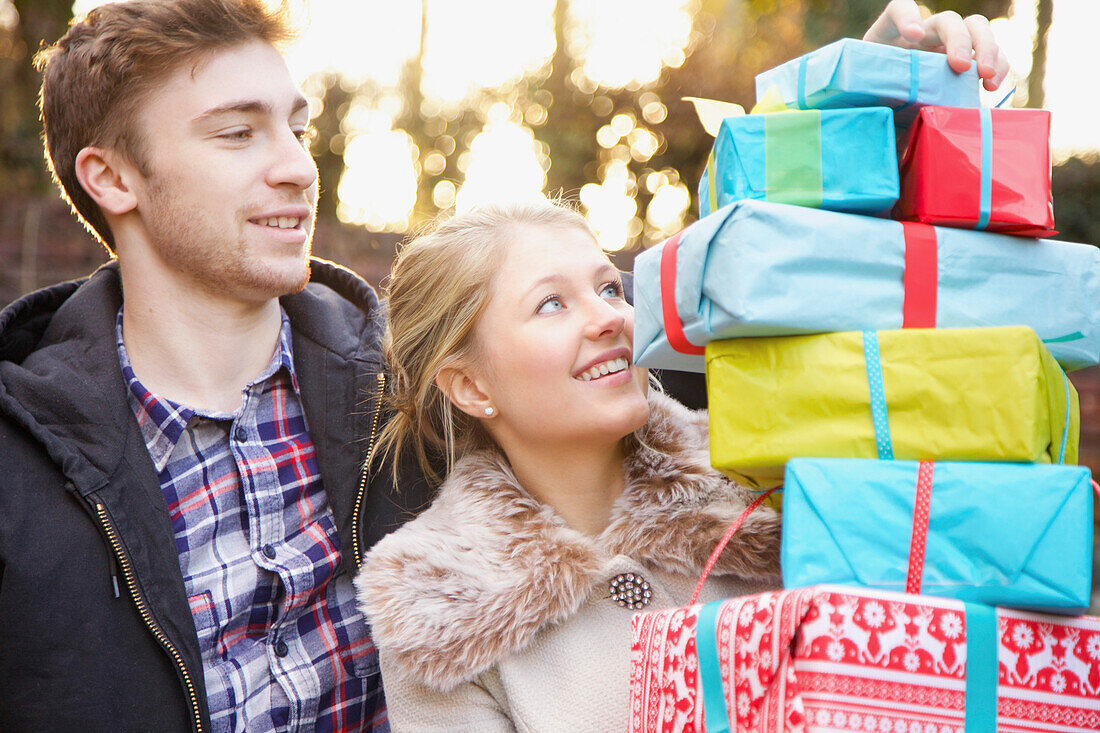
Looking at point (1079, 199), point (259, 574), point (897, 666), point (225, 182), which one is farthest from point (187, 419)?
point (1079, 199)

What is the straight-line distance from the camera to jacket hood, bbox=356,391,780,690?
1702 mm

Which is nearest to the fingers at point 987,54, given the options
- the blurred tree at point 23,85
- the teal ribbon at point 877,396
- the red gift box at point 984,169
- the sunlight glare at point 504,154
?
the red gift box at point 984,169

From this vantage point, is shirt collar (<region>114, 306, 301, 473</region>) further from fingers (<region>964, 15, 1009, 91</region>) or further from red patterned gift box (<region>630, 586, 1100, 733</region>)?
fingers (<region>964, 15, 1009, 91</region>)

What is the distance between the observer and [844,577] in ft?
4.01

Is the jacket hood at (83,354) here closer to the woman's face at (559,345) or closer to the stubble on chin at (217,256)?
the stubble on chin at (217,256)

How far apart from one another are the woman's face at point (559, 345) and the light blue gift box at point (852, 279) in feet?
1.47

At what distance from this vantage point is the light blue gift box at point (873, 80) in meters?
1.34

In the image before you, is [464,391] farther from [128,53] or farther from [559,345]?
[128,53]

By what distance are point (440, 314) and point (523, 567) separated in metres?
0.63

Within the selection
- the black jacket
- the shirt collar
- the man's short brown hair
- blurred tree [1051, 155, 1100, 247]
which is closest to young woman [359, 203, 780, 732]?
the black jacket

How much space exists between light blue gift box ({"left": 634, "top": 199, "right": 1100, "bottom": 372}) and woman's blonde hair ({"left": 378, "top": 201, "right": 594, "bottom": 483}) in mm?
734

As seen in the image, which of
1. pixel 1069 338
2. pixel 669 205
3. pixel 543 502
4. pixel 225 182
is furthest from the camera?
pixel 669 205

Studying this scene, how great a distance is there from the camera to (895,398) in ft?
A: 4.15

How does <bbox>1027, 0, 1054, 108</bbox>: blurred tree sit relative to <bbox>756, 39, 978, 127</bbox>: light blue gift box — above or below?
above
